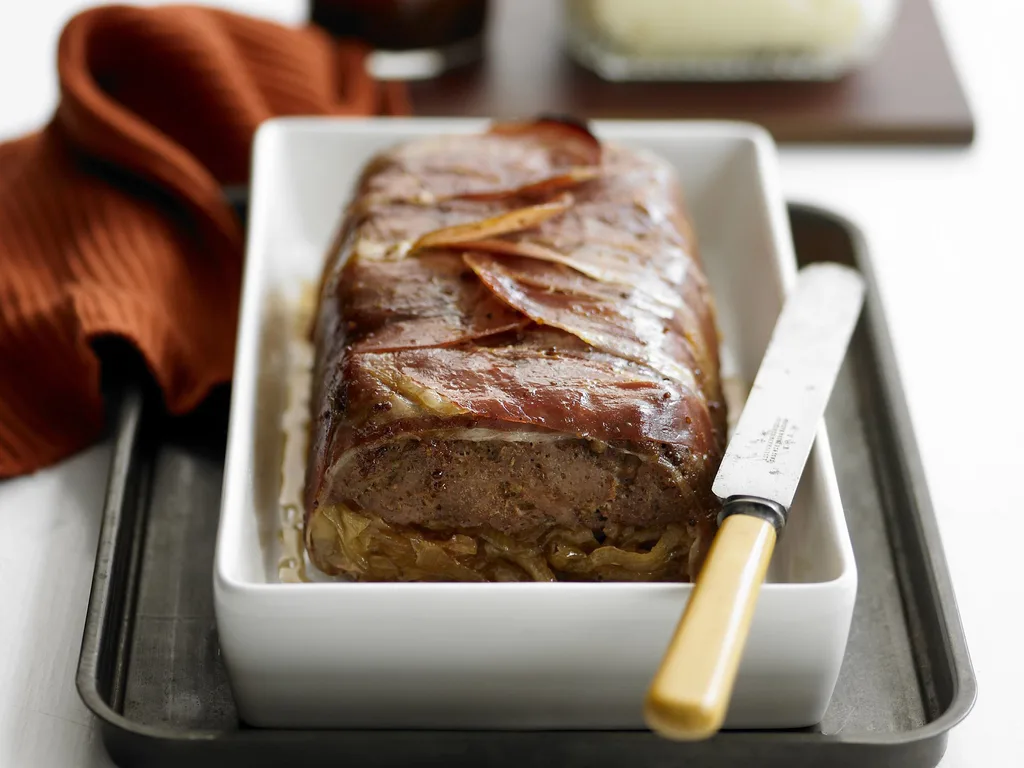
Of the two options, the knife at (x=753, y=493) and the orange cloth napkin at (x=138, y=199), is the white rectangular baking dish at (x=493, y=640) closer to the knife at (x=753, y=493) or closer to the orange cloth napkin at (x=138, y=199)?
the knife at (x=753, y=493)

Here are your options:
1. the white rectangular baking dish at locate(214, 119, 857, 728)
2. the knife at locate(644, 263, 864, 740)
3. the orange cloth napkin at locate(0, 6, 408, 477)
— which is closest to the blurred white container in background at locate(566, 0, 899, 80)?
the orange cloth napkin at locate(0, 6, 408, 477)

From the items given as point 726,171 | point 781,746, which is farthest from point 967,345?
point 781,746

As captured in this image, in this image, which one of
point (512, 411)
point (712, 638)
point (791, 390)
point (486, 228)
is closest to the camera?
point (712, 638)

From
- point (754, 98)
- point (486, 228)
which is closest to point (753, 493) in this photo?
point (486, 228)

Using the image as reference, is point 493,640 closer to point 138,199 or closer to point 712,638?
point 712,638

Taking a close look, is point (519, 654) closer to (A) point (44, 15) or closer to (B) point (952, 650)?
(B) point (952, 650)

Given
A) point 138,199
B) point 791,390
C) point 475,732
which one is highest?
point 791,390
